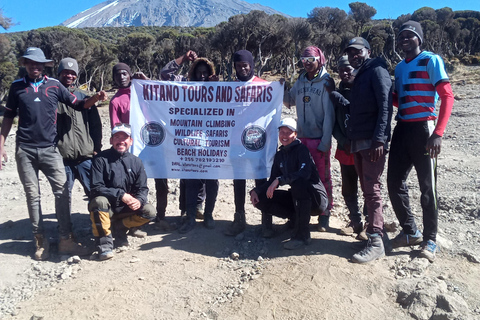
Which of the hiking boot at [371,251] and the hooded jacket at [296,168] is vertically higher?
the hooded jacket at [296,168]

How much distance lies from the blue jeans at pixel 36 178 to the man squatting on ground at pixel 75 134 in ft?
0.46

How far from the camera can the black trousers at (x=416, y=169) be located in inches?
151

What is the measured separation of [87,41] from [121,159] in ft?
113

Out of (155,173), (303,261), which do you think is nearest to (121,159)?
(155,173)

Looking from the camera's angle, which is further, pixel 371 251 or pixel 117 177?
pixel 117 177

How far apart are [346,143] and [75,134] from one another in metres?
3.10

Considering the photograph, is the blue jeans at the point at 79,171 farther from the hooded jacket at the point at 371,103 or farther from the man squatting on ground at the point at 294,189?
the hooded jacket at the point at 371,103

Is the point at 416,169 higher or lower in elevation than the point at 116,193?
higher

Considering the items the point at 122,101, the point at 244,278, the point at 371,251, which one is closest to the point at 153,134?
the point at 122,101

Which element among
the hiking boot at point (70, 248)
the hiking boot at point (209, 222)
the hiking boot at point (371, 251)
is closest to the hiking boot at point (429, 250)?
the hiking boot at point (371, 251)

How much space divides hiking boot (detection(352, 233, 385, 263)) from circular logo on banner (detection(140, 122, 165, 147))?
9.09 feet

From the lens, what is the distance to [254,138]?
512 centimetres

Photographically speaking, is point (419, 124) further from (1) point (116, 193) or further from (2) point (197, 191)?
(1) point (116, 193)

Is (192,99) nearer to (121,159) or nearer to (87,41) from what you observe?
(121,159)
